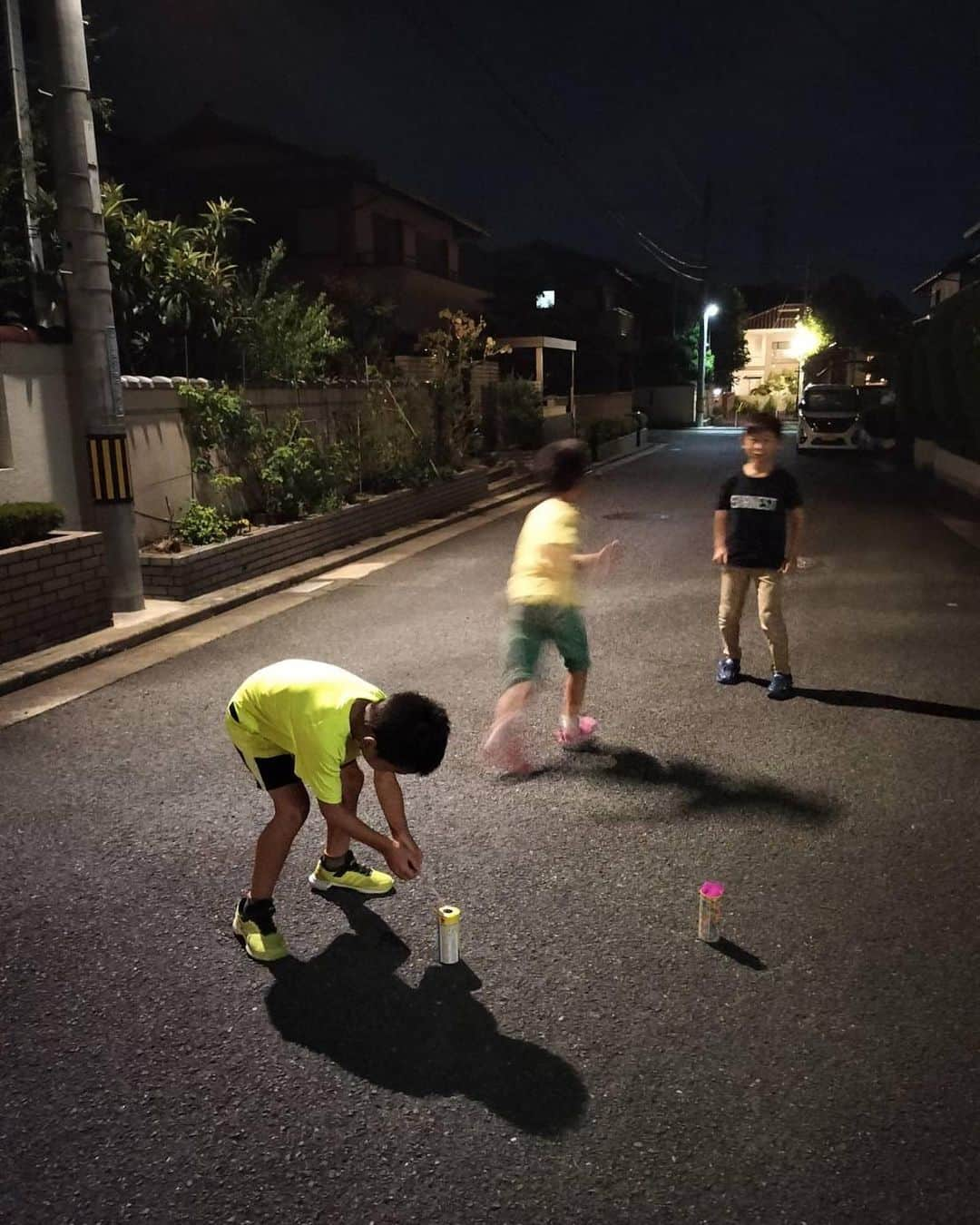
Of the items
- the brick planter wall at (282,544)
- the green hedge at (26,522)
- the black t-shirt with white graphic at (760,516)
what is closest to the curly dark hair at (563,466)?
the black t-shirt with white graphic at (760,516)

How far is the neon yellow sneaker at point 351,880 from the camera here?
3902 millimetres

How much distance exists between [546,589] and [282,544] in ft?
20.8

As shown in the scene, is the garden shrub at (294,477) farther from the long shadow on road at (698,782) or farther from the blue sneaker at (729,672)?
the long shadow on road at (698,782)

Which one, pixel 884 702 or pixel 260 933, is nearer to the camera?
pixel 260 933

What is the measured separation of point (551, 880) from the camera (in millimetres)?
3996

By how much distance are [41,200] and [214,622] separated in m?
5.17

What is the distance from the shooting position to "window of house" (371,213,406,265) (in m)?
29.2

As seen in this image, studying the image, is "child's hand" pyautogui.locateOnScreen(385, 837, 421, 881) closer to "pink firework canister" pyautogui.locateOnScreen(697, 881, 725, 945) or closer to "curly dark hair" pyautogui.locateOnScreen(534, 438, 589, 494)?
"pink firework canister" pyautogui.locateOnScreen(697, 881, 725, 945)

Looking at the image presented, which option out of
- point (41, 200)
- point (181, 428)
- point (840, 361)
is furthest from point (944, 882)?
point (840, 361)

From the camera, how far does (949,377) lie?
2061cm

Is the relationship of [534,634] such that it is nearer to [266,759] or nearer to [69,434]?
[266,759]

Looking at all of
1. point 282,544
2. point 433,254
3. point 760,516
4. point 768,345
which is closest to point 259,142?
point 433,254

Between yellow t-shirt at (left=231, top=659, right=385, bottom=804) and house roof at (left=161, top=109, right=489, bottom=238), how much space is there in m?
27.8

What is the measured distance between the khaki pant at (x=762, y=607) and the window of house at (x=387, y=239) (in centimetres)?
2529
